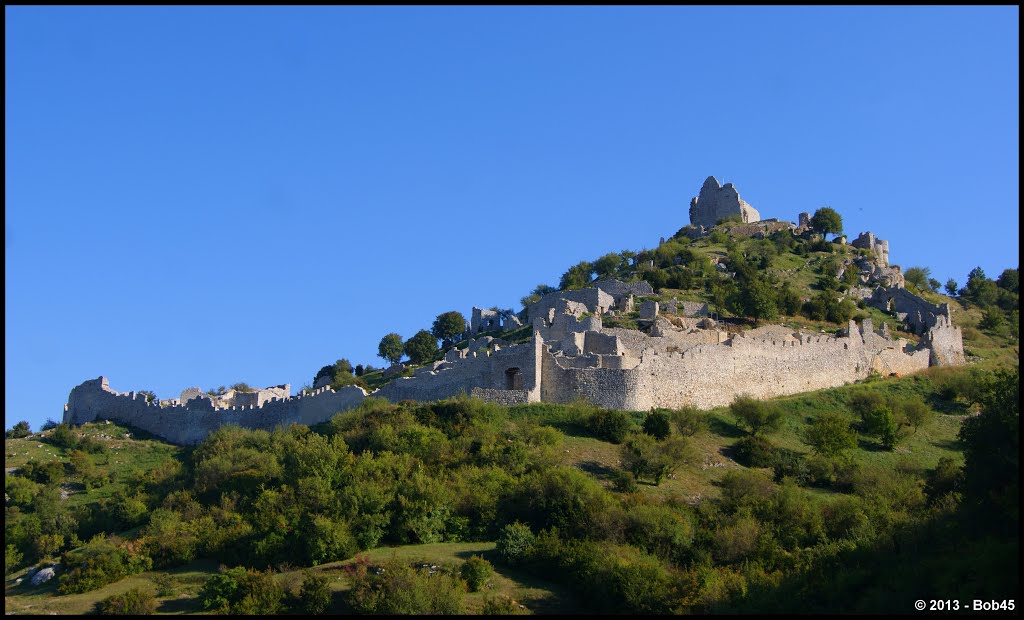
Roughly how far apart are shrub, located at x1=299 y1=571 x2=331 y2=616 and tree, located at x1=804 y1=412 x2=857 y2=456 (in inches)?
796

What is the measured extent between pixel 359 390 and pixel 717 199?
50884 millimetres

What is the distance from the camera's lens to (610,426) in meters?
40.0

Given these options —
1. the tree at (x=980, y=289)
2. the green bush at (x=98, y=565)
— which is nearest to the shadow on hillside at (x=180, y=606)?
the green bush at (x=98, y=565)

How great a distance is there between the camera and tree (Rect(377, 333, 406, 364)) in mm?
72312

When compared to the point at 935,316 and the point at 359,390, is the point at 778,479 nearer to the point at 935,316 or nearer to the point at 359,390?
the point at 359,390

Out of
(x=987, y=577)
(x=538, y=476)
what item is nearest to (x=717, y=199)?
(x=538, y=476)

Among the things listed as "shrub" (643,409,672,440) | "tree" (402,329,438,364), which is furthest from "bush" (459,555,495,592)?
"tree" (402,329,438,364)

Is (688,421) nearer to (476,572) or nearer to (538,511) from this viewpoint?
(538,511)

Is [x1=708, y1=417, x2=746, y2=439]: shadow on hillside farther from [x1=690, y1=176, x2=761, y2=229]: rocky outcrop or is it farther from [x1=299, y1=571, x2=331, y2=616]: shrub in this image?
[x1=690, y1=176, x2=761, y2=229]: rocky outcrop

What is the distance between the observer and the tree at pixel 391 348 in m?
72.3

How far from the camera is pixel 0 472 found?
112 feet

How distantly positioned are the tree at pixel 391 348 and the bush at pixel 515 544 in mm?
39759

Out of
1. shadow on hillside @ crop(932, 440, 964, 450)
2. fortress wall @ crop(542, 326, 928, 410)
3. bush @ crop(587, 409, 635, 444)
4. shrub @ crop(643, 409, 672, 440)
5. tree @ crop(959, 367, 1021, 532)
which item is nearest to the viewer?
tree @ crop(959, 367, 1021, 532)

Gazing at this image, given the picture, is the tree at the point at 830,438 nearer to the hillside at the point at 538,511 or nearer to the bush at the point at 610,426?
the hillside at the point at 538,511
